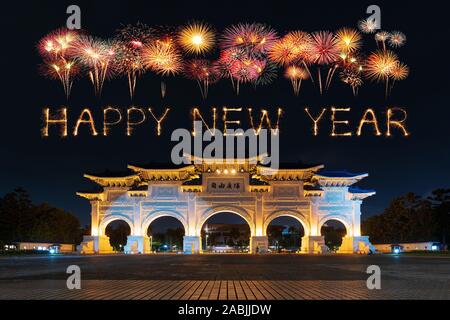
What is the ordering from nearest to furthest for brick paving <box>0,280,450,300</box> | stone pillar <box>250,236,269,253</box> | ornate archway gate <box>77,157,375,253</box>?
1. brick paving <box>0,280,450,300</box>
2. stone pillar <box>250,236,269,253</box>
3. ornate archway gate <box>77,157,375,253</box>

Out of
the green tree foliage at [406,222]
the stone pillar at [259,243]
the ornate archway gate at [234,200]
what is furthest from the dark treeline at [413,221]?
the stone pillar at [259,243]

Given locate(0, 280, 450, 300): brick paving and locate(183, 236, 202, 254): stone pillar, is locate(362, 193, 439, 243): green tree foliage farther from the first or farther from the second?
locate(0, 280, 450, 300): brick paving

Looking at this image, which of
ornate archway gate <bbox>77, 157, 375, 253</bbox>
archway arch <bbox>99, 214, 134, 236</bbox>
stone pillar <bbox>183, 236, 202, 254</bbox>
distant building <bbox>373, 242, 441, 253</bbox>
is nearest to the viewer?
stone pillar <bbox>183, 236, 202, 254</bbox>

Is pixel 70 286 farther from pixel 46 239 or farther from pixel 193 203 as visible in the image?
pixel 46 239

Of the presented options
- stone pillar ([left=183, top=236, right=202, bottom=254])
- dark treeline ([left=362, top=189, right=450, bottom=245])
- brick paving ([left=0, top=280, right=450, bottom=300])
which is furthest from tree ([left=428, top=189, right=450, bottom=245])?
brick paving ([left=0, top=280, right=450, bottom=300])

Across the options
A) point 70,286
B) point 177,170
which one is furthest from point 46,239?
point 70,286

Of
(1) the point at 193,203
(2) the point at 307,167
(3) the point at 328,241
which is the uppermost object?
(2) the point at 307,167

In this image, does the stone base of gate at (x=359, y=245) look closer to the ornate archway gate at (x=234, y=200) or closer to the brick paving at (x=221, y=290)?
the ornate archway gate at (x=234, y=200)
